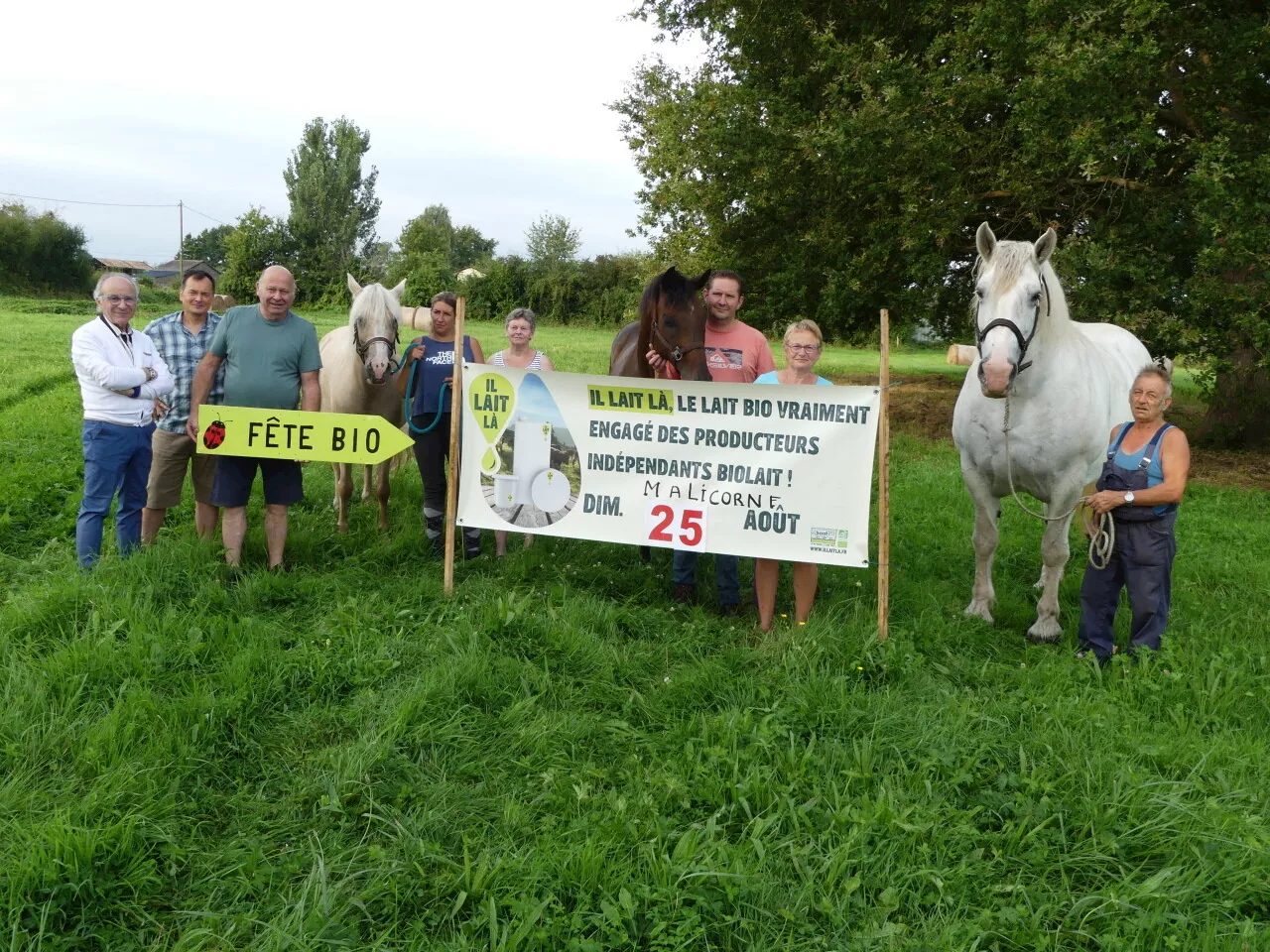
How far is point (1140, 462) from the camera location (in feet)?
14.0

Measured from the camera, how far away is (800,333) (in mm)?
4531

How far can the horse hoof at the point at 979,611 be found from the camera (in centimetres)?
523

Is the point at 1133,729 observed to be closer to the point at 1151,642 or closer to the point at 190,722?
the point at 1151,642

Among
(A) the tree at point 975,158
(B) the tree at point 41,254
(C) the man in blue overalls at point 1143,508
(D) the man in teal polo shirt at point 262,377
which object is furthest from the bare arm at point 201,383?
(B) the tree at point 41,254

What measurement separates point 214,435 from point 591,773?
3.33 meters

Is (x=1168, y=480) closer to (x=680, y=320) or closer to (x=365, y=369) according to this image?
(x=680, y=320)

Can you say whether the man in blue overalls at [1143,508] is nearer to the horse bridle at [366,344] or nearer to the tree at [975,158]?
the horse bridle at [366,344]

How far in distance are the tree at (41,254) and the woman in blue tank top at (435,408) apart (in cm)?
4885

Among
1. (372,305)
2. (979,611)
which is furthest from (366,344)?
(979,611)

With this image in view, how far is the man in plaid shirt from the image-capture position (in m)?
5.39

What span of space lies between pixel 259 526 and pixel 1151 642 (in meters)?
6.09

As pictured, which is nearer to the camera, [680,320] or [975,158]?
[680,320]

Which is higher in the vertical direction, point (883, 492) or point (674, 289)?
point (674, 289)

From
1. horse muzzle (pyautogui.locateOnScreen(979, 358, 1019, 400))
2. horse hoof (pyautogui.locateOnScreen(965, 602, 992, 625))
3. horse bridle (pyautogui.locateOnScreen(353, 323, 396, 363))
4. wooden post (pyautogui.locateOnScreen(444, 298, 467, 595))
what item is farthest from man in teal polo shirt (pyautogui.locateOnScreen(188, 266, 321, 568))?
horse hoof (pyautogui.locateOnScreen(965, 602, 992, 625))
